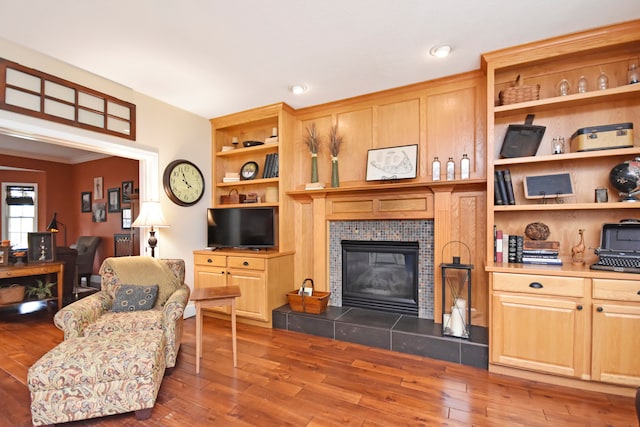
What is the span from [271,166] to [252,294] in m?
1.61

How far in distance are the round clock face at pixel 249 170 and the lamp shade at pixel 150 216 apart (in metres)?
1.18

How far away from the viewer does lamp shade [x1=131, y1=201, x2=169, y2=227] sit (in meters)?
3.07

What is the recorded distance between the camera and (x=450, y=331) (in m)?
2.65

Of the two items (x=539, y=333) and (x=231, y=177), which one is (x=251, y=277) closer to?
(x=231, y=177)

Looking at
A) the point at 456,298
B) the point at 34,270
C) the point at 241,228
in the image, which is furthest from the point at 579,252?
the point at 34,270

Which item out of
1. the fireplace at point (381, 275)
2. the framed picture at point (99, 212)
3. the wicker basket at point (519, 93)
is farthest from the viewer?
the framed picture at point (99, 212)

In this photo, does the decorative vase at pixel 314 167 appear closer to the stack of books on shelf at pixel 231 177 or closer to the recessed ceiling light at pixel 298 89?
the recessed ceiling light at pixel 298 89

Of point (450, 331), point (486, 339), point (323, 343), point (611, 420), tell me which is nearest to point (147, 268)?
point (323, 343)

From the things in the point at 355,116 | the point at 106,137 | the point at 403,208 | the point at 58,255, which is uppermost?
the point at 355,116

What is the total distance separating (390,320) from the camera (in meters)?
3.02

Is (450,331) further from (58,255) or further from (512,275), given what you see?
(58,255)

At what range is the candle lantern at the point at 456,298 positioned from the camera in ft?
8.47

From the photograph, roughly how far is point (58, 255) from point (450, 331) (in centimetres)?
567

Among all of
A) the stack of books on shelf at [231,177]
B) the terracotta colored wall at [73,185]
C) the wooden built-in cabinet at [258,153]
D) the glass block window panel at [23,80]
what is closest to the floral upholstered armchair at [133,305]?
the wooden built-in cabinet at [258,153]
